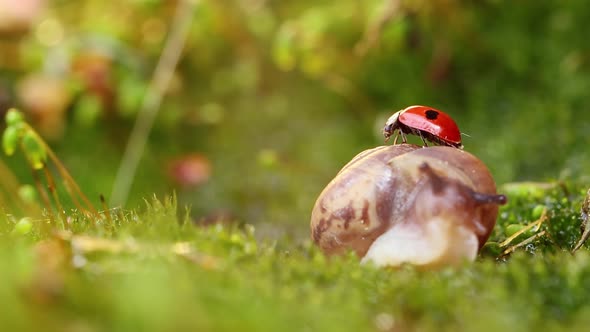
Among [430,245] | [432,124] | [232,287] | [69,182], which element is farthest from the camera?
[69,182]

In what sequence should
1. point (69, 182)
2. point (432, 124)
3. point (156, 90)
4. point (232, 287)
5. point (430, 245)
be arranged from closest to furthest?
1. point (232, 287)
2. point (430, 245)
3. point (432, 124)
4. point (69, 182)
5. point (156, 90)

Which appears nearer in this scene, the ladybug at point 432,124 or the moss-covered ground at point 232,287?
the moss-covered ground at point 232,287

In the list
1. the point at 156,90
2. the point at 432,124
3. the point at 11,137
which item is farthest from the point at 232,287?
the point at 156,90

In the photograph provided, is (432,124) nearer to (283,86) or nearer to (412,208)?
(412,208)

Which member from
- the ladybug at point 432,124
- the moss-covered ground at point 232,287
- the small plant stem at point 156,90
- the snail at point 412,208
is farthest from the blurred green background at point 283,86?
the moss-covered ground at point 232,287

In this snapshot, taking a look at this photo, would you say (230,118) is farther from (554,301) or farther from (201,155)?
(554,301)

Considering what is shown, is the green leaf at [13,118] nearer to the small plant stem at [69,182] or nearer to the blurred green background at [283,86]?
the small plant stem at [69,182]

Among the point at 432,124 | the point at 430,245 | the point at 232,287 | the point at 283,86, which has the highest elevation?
the point at 283,86

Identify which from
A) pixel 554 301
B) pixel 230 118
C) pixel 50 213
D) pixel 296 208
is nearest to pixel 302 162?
pixel 296 208

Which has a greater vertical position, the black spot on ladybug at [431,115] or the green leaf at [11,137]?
the black spot on ladybug at [431,115]
